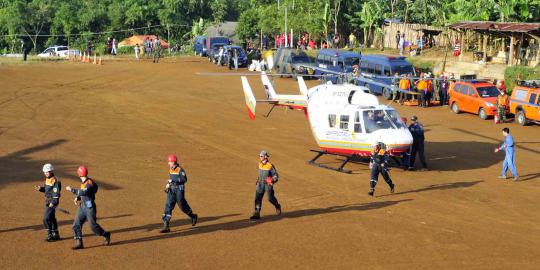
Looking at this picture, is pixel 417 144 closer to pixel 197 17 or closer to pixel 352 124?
pixel 352 124

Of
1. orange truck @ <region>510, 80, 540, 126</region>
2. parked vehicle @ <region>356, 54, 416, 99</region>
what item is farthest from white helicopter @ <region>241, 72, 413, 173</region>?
parked vehicle @ <region>356, 54, 416, 99</region>

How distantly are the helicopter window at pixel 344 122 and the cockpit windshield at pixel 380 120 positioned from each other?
56 centimetres

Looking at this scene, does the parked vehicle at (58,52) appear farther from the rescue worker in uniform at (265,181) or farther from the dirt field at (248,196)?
the rescue worker in uniform at (265,181)

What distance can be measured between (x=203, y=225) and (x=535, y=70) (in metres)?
24.5

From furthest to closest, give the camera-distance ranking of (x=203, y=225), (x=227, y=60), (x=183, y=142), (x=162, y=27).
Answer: (x=162, y=27) < (x=227, y=60) < (x=183, y=142) < (x=203, y=225)

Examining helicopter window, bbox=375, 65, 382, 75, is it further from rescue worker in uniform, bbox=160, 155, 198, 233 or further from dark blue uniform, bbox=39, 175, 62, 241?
dark blue uniform, bbox=39, 175, 62, 241

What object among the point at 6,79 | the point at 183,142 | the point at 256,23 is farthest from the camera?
the point at 256,23

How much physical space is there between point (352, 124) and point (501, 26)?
799 inches

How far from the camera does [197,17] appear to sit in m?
74.5

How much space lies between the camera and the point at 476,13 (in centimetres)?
4112

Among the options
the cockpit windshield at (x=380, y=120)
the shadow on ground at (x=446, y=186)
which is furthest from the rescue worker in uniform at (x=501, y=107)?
the cockpit windshield at (x=380, y=120)

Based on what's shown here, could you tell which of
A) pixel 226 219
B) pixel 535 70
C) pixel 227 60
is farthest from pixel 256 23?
pixel 226 219

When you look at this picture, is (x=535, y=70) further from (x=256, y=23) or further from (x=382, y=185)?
(x=256, y=23)

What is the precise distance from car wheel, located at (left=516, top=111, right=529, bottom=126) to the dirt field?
390 millimetres
